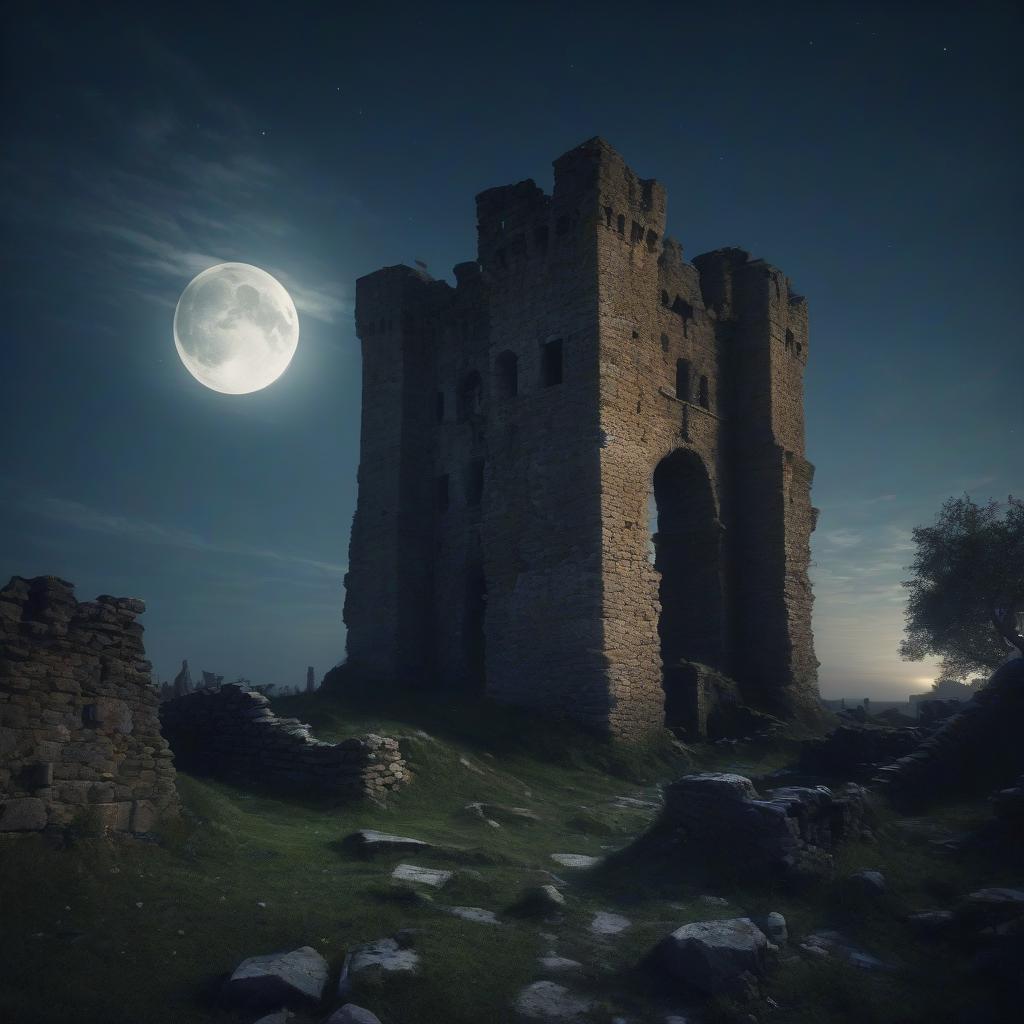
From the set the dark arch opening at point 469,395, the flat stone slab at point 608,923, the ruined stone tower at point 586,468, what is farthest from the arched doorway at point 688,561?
the flat stone slab at point 608,923

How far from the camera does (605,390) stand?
1944cm

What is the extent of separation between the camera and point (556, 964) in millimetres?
5988

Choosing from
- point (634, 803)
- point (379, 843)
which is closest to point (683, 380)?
point (634, 803)

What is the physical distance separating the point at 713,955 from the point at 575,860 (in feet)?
13.7

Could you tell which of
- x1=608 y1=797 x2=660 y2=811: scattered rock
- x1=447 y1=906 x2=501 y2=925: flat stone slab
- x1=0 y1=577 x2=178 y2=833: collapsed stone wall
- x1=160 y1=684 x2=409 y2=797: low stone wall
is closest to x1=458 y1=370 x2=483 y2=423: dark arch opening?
x1=160 y1=684 x2=409 y2=797: low stone wall

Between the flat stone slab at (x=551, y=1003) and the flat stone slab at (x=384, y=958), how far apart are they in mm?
815

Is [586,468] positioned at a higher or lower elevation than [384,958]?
higher

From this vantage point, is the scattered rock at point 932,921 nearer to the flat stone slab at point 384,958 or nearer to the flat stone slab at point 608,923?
the flat stone slab at point 608,923

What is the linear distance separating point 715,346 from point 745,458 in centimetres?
364

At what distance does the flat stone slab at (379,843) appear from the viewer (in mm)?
8914

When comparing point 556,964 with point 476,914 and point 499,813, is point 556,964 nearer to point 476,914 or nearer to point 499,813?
point 476,914

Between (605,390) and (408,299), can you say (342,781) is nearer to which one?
(605,390)

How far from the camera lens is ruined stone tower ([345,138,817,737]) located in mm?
19203

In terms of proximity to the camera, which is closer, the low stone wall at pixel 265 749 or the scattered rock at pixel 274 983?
the scattered rock at pixel 274 983
